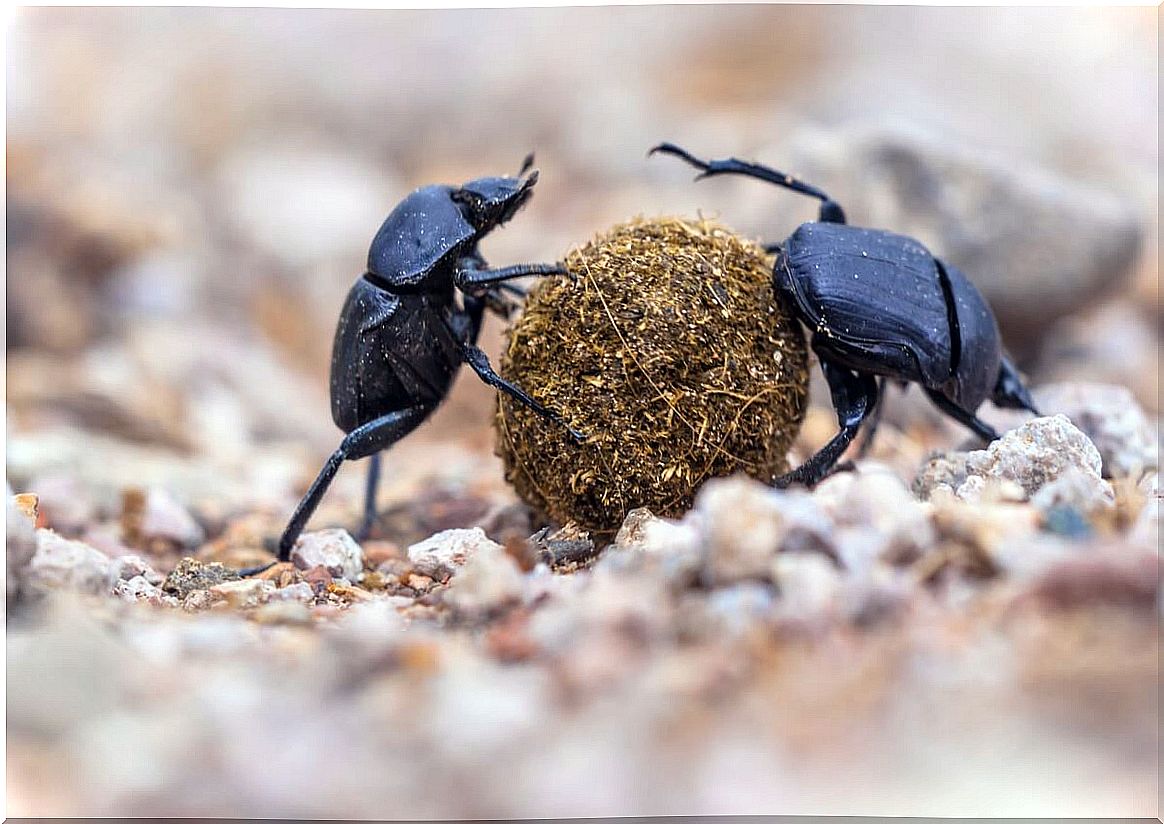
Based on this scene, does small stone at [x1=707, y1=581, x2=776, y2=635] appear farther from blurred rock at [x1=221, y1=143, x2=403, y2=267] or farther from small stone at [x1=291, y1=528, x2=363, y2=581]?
blurred rock at [x1=221, y1=143, x2=403, y2=267]

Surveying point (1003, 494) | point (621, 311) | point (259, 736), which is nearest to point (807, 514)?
point (1003, 494)

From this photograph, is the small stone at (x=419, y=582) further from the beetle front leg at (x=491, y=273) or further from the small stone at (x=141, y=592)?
the beetle front leg at (x=491, y=273)

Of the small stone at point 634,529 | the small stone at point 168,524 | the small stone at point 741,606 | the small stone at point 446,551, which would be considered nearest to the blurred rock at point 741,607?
the small stone at point 741,606

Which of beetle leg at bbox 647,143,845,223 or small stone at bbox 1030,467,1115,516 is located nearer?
small stone at bbox 1030,467,1115,516

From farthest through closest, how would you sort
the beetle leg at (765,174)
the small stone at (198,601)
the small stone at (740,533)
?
the beetle leg at (765,174), the small stone at (198,601), the small stone at (740,533)

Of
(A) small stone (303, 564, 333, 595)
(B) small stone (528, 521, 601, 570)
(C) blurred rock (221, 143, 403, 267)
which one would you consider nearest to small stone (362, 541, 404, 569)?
(A) small stone (303, 564, 333, 595)
